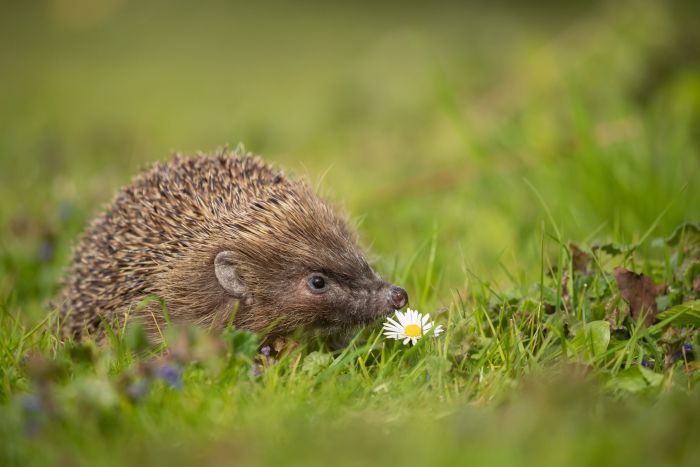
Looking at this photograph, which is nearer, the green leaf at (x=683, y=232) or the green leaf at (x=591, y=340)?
the green leaf at (x=591, y=340)

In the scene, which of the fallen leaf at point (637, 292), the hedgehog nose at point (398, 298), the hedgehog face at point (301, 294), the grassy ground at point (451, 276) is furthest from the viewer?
the hedgehog face at point (301, 294)

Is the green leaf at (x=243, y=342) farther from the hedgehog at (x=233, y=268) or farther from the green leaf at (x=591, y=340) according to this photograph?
the green leaf at (x=591, y=340)

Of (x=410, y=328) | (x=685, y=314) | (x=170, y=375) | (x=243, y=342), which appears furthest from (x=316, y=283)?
(x=685, y=314)

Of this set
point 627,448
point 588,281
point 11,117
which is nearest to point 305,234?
point 588,281

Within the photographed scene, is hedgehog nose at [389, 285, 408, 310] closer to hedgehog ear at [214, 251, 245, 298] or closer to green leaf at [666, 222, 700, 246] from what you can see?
hedgehog ear at [214, 251, 245, 298]

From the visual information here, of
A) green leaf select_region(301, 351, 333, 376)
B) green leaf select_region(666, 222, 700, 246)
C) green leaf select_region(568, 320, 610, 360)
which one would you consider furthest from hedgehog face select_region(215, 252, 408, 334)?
green leaf select_region(666, 222, 700, 246)

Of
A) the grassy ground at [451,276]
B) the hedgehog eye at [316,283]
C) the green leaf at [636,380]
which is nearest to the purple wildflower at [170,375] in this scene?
the grassy ground at [451,276]
